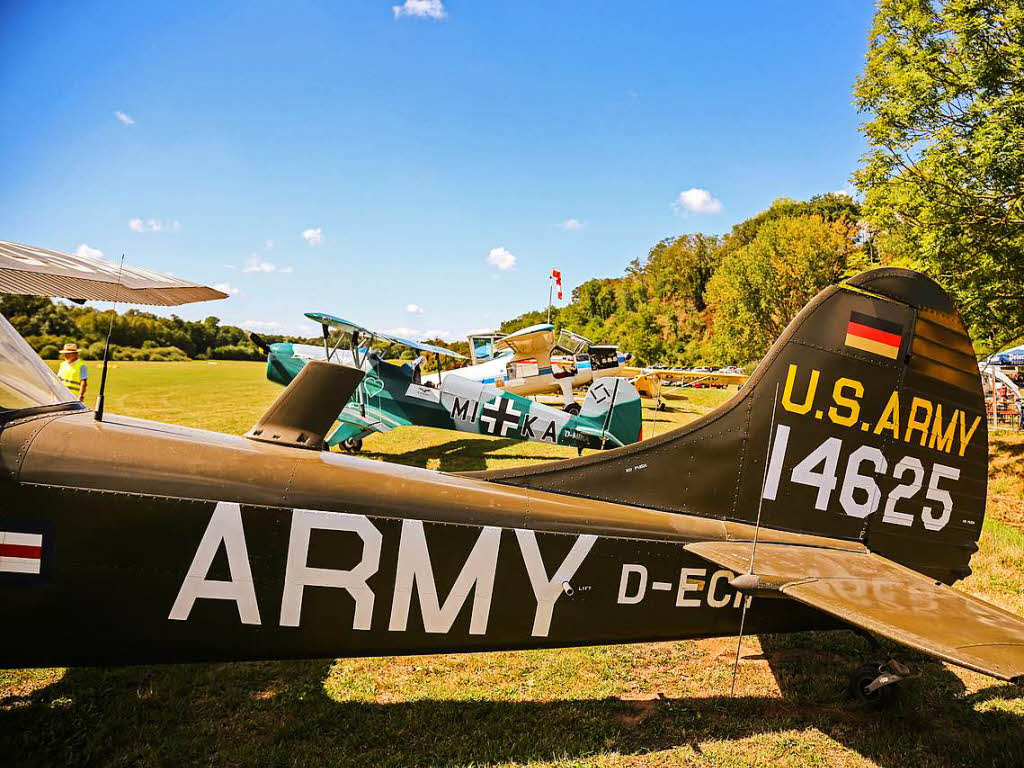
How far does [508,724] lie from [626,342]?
62.6 m

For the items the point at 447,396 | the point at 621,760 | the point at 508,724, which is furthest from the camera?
the point at 447,396

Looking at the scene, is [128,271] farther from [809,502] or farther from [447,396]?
[447,396]

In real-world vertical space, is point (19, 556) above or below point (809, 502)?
below

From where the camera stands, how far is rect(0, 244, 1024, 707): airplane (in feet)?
7.61

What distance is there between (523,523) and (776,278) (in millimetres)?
42180

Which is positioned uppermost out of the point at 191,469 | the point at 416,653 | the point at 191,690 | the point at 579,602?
the point at 191,469

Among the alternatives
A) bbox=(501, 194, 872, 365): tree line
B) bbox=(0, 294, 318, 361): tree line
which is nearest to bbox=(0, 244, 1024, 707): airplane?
bbox=(501, 194, 872, 365): tree line

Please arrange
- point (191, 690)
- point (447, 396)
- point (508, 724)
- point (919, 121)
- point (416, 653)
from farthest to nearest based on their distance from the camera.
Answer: point (447, 396) < point (919, 121) < point (191, 690) < point (508, 724) < point (416, 653)

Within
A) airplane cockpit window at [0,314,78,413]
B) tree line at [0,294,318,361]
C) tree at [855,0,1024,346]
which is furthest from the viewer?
tree line at [0,294,318,361]

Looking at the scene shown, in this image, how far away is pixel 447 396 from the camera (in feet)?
37.1

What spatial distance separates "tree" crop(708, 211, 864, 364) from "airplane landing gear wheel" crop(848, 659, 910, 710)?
3843cm

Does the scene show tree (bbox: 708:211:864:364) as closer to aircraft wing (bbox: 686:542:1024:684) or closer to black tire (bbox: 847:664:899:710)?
black tire (bbox: 847:664:899:710)

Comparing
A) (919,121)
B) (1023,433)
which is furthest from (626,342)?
(919,121)

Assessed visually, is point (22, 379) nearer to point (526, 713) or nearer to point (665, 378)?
point (526, 713)
